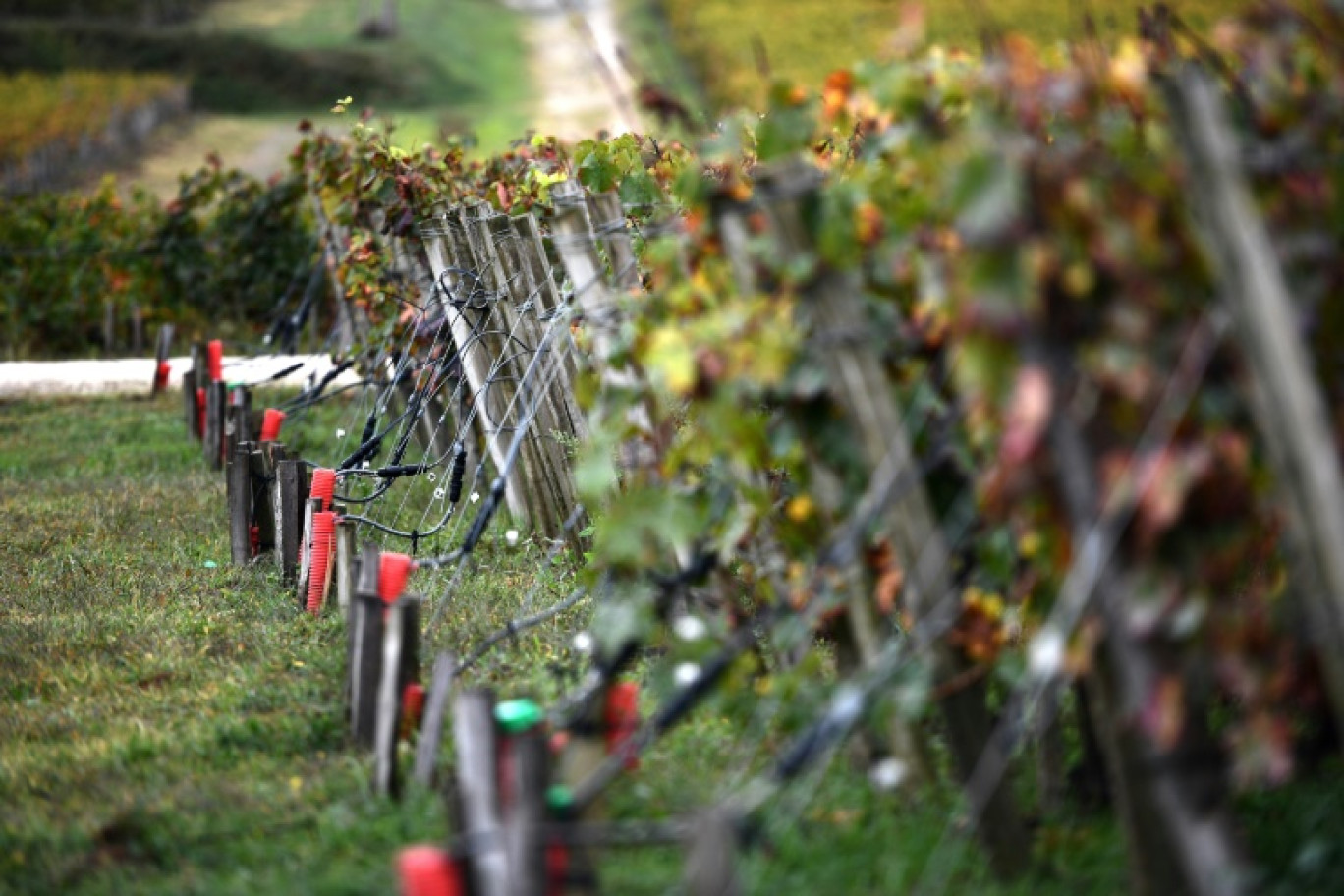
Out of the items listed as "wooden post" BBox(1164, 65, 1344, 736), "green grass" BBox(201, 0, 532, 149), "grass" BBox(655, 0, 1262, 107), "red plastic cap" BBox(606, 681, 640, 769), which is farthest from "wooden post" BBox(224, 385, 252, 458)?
"green grass" BBox(201, 0, 532, 149)

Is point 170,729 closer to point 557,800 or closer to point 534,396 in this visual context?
point 557,800

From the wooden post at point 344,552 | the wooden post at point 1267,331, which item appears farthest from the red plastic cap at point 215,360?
the wooden post at point 1267,331

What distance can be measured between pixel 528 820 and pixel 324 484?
12.8ft

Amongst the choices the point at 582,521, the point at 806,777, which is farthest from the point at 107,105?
the point at 806,777

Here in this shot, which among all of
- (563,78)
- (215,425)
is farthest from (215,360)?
(563,78)

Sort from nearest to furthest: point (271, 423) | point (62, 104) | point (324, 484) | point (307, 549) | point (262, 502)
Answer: point (307, 549) → point (324, 484) → point (262, 502) → point (271, 423) → point (62, 104)

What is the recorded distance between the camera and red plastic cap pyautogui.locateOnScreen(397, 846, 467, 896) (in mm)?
2674

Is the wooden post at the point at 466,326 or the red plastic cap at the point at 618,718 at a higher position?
the wooden post at the point at 466,326

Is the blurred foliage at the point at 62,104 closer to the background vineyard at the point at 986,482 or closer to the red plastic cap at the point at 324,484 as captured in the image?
the red plastic cap at the point at 324,484

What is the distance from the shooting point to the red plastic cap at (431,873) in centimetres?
267

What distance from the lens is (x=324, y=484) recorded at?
20.9 ft

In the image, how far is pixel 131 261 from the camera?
1712cm

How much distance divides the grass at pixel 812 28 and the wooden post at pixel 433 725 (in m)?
32.7

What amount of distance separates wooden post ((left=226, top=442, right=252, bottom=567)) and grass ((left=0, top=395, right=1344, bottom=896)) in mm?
99
